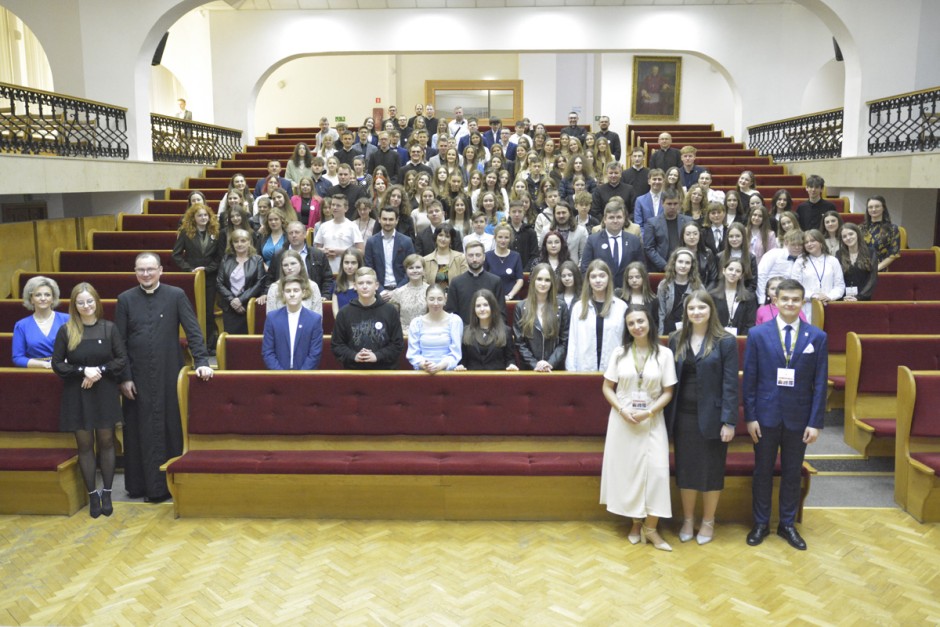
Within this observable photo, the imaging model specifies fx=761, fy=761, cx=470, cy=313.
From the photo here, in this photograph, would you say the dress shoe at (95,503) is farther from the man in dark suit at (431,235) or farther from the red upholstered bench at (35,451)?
the man in dark suit at (431,235)

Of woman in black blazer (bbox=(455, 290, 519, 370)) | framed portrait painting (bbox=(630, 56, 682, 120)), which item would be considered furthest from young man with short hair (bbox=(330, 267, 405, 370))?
framed portrait painting (bbox=(630, 56, 682, 120))

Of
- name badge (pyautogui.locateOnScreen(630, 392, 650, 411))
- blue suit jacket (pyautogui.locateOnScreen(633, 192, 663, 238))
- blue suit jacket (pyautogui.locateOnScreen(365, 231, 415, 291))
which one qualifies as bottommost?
name badge (pyautogui.locateOnScreen(630, 392, 650, 411))

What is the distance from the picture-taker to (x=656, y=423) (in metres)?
3.70

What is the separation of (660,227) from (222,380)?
3583mm

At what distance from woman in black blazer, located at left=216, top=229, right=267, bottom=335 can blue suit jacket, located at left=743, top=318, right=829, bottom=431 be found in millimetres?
3606

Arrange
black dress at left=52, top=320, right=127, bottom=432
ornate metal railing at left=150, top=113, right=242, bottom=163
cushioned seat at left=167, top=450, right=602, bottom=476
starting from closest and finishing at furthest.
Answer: cushioned seat at left=167, top=450, right=602, bottom=476 < black dress at left=52, top=320, right=127, bottom=432 < ornate metal railing at left=150, top=113, right=242, bottom=163

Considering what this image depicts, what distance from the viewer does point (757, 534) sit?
3.81 m

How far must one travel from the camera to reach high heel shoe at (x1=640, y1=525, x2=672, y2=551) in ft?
12.3

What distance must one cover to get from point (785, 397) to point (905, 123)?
6430 mm

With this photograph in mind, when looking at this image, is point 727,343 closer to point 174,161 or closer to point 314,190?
point 314,190

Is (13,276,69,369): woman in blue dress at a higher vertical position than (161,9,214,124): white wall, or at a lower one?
lower

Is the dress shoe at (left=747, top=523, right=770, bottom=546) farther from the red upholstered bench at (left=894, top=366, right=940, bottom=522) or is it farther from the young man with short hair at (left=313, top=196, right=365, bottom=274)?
the young man with short hair at (left=313, top=196, right=365, bottom=274)

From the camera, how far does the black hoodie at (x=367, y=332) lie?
4363 millimetres

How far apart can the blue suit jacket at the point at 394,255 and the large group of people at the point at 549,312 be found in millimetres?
15
